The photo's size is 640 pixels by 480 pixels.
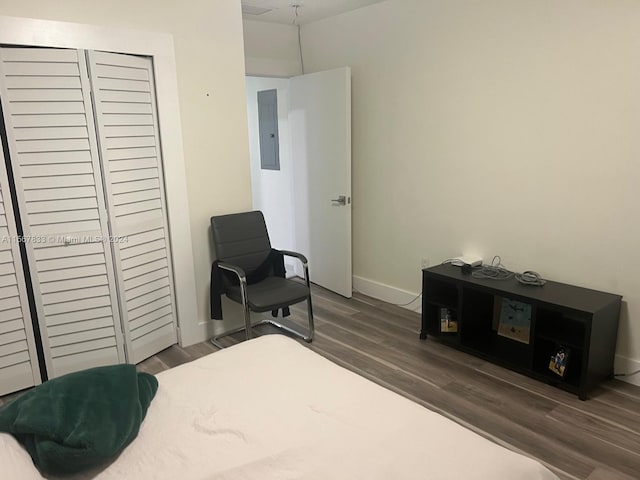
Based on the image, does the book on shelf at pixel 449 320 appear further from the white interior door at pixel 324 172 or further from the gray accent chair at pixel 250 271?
the white interior door at pixel 324 172

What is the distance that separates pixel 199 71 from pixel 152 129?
20.6 inches

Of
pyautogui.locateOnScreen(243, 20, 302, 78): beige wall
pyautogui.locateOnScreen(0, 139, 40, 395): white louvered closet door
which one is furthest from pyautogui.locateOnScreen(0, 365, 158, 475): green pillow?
pyautogui.locateOnScreen(243, 20, 302, 78): beige wall

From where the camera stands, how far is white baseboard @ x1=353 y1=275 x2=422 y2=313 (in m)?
4.00

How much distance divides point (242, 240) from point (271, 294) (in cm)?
50

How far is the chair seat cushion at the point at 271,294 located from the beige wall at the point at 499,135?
1.15 meters

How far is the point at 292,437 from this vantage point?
1518mm

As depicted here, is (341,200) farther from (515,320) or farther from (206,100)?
(515,320)

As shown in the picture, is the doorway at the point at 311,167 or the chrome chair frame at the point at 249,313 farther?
the doorway at the point at 311,167

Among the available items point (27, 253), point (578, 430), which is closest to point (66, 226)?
point (27, 253)

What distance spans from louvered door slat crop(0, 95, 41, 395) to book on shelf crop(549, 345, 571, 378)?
3069 millimetres

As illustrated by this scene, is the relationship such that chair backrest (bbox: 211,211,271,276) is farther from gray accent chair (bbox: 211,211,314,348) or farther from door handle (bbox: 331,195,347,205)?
door handle (bbox: 331,195,347,205)

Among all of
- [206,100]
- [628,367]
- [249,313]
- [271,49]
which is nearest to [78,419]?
[249,313]

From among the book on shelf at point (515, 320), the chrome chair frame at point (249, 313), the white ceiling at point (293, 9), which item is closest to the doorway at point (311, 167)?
the white ceiling at point (293, 9)

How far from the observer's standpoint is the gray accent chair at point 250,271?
3172mm
